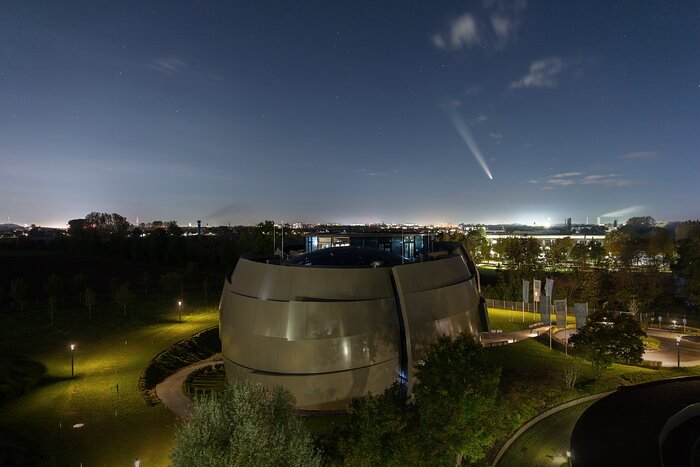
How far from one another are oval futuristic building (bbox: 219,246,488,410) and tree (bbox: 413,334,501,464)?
5411 millimetres

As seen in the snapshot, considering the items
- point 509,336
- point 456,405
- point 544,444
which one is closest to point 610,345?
point 509,336

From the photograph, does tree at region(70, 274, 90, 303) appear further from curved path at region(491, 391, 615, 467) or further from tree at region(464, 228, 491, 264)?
tree at region(464, 228, 491, 264)

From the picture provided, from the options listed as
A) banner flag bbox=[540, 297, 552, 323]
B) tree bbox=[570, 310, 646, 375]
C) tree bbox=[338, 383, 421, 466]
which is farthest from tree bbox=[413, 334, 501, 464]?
banner flag bbox=[540, 297, 552, 323]

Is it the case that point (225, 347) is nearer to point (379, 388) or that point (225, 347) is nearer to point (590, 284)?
point (379, 388)

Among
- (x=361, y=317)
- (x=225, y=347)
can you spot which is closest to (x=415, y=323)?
(x=361, y=317)

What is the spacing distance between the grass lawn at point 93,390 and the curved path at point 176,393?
941 mm

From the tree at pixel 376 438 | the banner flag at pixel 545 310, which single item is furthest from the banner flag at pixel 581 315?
the tree at pixel 376 438

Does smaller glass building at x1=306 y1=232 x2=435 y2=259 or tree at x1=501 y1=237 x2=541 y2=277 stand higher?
smaller glass building at x1=306 y1=232 x2=435 y2=259

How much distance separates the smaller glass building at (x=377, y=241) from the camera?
4341cm

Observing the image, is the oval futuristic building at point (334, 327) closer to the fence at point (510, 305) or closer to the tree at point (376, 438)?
the tree at point (376, 438)

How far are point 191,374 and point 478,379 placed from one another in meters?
27.6

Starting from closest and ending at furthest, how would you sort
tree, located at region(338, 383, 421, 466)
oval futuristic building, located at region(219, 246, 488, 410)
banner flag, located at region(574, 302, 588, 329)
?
tree, located at region(338, 383, 421, 466) → oval futuristic building, located at region(219, 246, 488, 410) → banner flag, located at region(574, 302, 588, 329)

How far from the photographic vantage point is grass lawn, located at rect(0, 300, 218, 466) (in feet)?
72.9

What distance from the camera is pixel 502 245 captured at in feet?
A: 414
